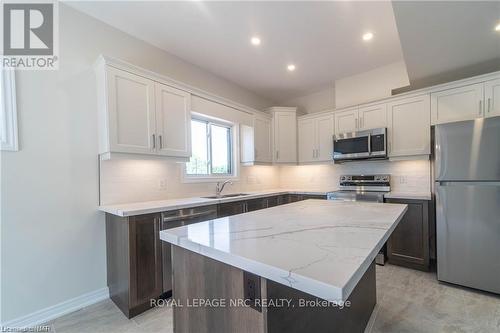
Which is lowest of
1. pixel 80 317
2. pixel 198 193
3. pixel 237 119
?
pixel 80 317

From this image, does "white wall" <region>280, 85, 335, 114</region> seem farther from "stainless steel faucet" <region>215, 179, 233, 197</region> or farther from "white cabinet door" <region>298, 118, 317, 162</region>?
"stainless steel faucet" <region>215, 179, 233, 197</region>

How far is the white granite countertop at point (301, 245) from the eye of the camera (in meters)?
0.64

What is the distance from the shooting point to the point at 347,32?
2.53 meters

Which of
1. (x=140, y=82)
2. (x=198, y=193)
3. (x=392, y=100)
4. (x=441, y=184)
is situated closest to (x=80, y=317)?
(x=198, y=193)

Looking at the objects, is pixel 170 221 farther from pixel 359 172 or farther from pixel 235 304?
pixel 359 172

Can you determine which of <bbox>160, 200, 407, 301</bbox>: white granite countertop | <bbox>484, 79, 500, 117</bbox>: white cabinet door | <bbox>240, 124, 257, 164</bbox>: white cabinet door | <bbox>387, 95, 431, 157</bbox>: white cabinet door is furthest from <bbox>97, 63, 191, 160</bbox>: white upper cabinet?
<bbox>484, 79, 500, 117</bbox>: white cabinet door

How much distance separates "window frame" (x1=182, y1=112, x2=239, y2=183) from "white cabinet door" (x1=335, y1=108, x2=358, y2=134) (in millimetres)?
1705

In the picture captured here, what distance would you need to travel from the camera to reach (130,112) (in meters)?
2.25

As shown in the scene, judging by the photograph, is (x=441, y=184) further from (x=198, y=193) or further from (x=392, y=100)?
(x=198, y=193)

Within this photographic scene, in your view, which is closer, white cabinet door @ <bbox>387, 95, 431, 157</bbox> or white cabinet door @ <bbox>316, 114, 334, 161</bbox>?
white cabinet door @ <bbox>387, 95, 431, 157</bbox>

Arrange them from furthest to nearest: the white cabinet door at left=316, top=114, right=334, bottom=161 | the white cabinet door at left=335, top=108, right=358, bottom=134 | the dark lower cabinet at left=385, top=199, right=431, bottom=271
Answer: the white cabinet door at left=316, top=114, right=334, bottom=161
the white cabinet door at left=335, top=108, right=358, bottom=134
the dark lower cabinet at left=385, top=199, right=431, bottom=271

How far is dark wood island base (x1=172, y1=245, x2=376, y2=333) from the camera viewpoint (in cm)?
83

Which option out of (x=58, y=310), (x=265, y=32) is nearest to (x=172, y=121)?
(x=265, y=32)

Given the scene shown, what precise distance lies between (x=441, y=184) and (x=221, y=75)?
10.6 ft
